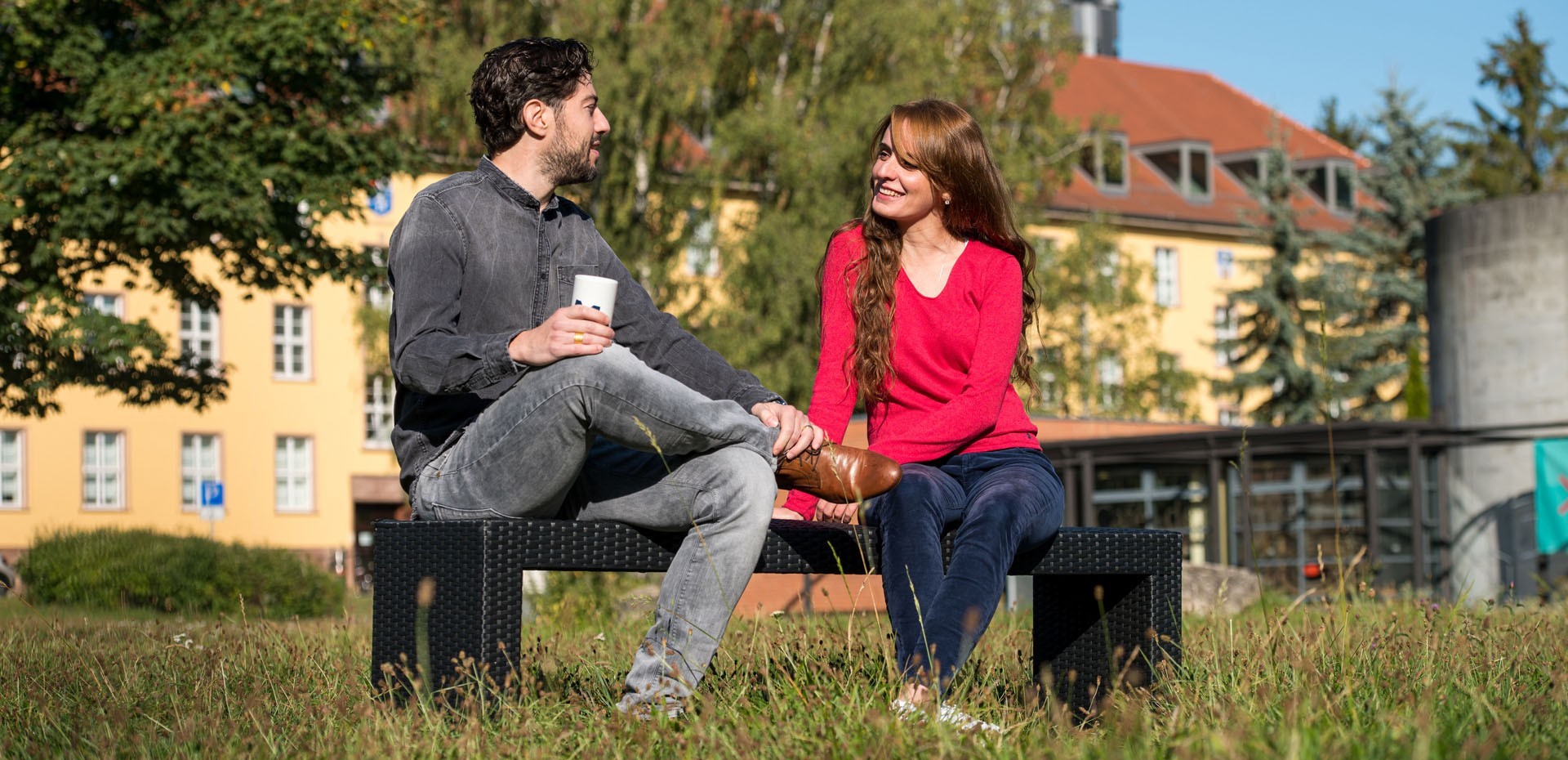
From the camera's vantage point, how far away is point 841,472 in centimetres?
374

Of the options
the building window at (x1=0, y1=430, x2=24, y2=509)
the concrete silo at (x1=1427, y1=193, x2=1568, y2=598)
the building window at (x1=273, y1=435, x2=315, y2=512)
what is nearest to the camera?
the concrete silo at (x1=1427, y1=193, x2=1568, y2=598)

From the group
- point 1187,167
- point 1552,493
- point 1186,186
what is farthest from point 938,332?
point 1187,167

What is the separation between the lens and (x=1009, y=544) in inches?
145

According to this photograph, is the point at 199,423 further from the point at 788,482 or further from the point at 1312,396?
the point at 788,482

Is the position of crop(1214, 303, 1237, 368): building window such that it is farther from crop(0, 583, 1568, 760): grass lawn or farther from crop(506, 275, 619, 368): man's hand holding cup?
crop(506, 275, 619, 368): man's hand holding cup

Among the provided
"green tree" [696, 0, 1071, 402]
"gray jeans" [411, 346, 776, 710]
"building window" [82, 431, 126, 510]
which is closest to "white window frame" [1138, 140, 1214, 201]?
"green tree" [696, 0, 1071, 402]

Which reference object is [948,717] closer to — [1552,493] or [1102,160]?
[1552,493]

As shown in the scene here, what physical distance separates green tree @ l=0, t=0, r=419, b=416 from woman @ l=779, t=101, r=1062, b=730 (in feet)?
39.4

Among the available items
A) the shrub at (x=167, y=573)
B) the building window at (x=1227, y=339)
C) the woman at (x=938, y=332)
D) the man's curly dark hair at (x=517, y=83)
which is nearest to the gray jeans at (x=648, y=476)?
the woman at (x=938, y=332)

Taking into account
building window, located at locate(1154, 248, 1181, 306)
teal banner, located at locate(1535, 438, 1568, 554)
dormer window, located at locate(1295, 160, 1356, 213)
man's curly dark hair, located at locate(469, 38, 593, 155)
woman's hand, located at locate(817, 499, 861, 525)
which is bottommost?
teal banner, located at locate(1535, 438, 1568, 554)

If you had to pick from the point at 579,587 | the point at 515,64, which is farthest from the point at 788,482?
the point at 579,587

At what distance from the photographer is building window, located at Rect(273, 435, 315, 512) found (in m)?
39.0

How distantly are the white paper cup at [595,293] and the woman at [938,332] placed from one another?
2.63 ft

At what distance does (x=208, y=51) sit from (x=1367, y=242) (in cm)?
2572
